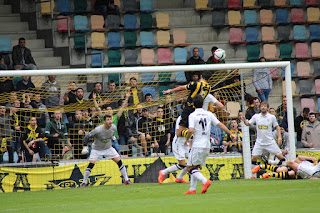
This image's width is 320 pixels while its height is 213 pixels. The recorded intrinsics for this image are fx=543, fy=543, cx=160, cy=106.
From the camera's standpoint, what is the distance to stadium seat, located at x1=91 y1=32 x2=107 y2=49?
19.2m

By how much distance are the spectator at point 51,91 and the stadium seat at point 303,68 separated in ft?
31.4

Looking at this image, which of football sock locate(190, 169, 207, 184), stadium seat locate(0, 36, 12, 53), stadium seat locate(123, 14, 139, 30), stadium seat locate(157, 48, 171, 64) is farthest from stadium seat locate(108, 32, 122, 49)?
football sock locate(190, 169, 207, 184)

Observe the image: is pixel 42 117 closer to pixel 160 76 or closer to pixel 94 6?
pixel 160 76

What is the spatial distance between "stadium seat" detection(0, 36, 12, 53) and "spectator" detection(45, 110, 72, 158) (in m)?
4.66

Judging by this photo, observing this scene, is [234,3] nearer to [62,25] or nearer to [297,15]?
[297,15]

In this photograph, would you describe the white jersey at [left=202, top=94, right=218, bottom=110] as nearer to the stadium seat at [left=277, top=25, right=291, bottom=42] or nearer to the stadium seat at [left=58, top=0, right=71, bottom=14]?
the stadium seat at [left=58, top=0, right=71, bottom=14]

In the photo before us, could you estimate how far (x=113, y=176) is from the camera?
47.8 ft

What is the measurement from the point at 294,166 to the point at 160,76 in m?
5.54

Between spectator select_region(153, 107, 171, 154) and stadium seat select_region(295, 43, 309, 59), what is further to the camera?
stadium seat select_region(295, 43, 309, 59)

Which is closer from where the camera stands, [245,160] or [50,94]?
[245,160]

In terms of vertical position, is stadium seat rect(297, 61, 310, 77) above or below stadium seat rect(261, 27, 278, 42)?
below

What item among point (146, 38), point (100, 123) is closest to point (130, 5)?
point (146, 38)

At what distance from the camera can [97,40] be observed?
63.2 feet

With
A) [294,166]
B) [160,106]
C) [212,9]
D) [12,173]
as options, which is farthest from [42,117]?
[212,9]
